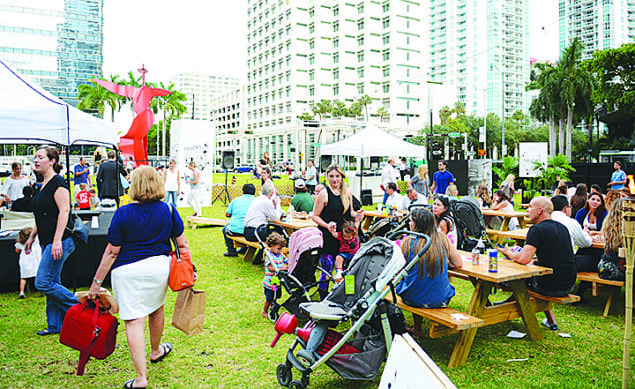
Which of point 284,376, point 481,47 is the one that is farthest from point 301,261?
point 481,47

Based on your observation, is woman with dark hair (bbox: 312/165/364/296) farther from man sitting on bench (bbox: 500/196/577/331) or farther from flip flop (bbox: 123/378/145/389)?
flip flop (bbox: 123/378/145/389)

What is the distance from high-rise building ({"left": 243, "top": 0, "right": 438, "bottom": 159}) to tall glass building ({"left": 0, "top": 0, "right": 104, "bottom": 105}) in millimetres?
34937

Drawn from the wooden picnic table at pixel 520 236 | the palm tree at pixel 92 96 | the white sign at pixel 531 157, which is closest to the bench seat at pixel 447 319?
the wooden picnic table at pixel 520 236

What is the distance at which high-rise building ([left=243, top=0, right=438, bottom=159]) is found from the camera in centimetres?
7619

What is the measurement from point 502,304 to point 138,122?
10906 mm

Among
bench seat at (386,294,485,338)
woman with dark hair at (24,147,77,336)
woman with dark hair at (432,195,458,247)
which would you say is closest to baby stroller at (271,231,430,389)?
bench seat at (386,294,485,338)

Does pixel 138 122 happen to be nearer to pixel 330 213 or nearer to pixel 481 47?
pixel 330 213

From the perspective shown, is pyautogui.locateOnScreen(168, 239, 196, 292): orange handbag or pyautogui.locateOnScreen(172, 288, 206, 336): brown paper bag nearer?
→ pyautogui.locateOnScreen(168, 239, 196, 292): orange handbag

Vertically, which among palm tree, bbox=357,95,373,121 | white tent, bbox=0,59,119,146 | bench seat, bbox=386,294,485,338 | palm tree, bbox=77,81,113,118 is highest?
palm tree, bbox=357,95,373,121

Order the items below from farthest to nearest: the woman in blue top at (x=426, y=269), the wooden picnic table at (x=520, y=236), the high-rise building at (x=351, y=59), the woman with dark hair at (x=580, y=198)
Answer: the high-rise building at (x=351, y=59), the woman with dark hair at (x=580, y=198), the wooden picnic table at (x=520, y=236), the woman in blue top at (x=426, y=269)

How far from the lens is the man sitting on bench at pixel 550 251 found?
4.59m

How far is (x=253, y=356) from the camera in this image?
165 inches

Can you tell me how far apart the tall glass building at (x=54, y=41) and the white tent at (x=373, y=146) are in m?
67.4

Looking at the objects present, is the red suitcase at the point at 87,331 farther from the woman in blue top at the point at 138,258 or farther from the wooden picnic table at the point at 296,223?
the wooden picnic table at the point at 296,223
